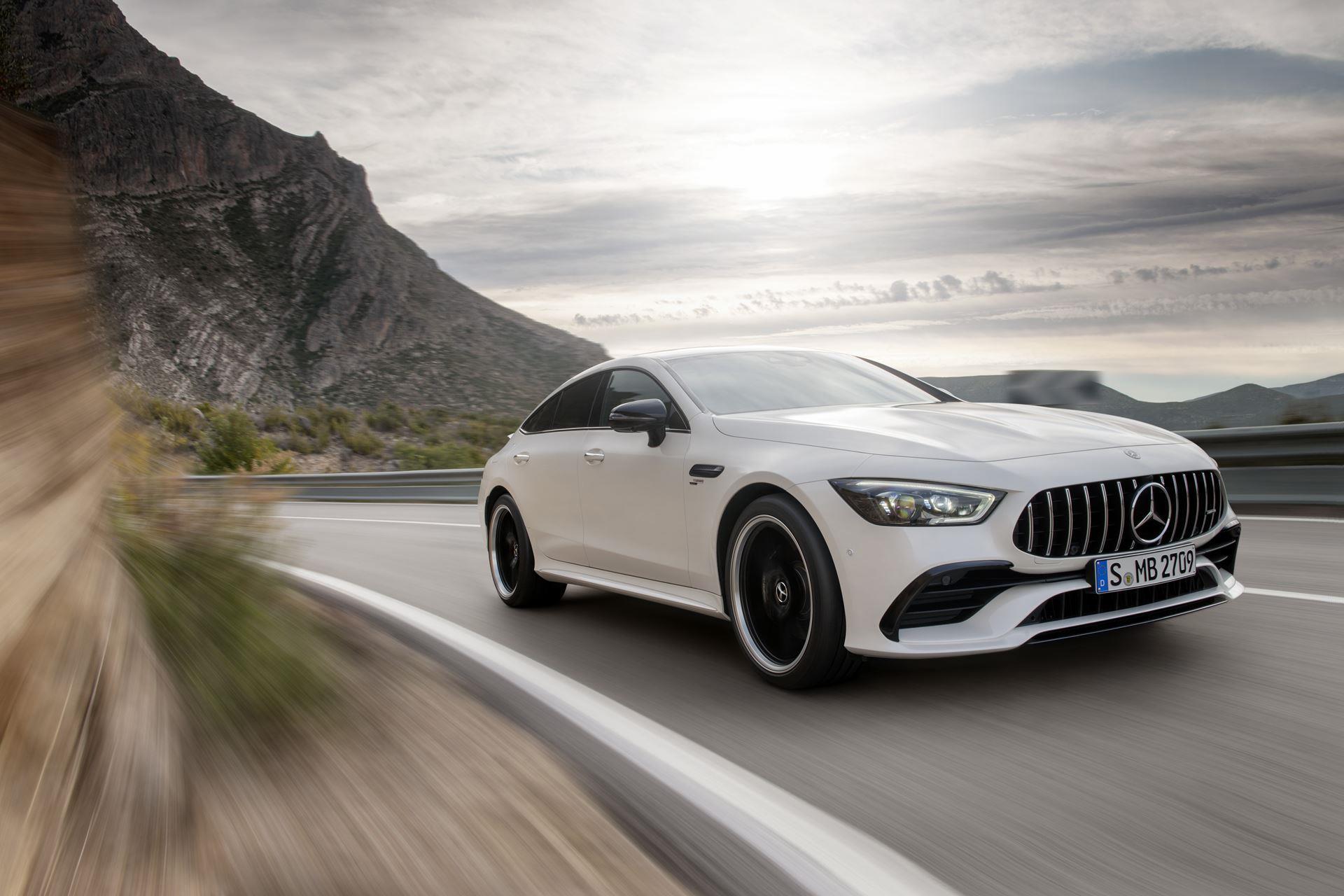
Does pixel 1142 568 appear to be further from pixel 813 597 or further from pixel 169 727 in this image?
pixel 169 727

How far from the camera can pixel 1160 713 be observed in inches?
159

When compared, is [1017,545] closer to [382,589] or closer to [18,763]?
[18,763]

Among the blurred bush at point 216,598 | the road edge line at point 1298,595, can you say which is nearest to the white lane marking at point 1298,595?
the road edge line at point 1298,595

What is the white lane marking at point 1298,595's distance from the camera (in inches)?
223

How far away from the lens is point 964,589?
165 inches

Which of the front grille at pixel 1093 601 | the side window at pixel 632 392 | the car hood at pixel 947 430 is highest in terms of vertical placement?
the side window at pixel 632 392

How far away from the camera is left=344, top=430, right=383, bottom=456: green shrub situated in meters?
38.0

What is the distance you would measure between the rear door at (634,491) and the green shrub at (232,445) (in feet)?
57.7

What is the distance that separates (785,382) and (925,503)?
1.72m

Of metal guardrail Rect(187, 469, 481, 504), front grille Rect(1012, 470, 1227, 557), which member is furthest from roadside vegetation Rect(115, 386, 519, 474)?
front grille Rect(1012, 470, 1227, 557)

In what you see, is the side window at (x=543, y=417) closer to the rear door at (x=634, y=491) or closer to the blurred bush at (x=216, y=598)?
the rear door at (x=634, y=491)

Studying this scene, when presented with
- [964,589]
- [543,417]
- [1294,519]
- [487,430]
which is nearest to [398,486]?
[543,417]

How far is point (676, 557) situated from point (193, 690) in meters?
2.27

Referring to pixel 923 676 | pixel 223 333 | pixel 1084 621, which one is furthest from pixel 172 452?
pixel 223 333
